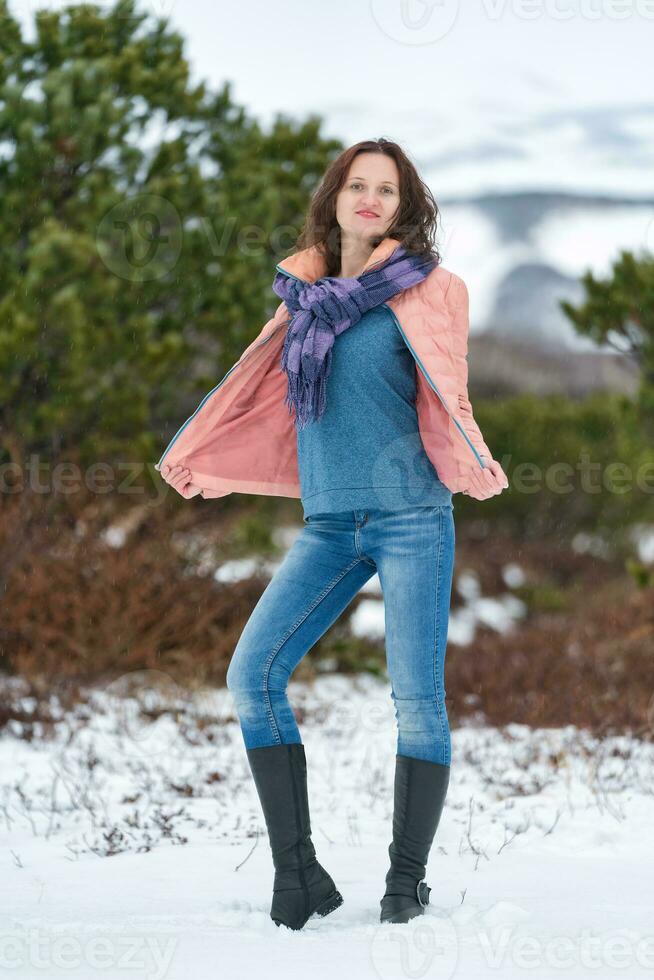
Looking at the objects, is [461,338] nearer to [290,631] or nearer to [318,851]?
[290,631]

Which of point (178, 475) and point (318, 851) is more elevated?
point (178, 475)

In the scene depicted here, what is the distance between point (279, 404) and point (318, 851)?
1.48 metres

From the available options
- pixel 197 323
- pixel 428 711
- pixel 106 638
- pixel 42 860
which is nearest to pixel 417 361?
pixel 428 711

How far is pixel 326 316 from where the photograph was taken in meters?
2.70

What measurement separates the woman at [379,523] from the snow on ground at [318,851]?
0.22 metres

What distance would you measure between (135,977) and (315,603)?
917 millimetres

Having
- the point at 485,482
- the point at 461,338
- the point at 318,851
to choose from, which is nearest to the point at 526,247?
the point at 318,851

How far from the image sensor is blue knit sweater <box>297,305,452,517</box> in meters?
2.66

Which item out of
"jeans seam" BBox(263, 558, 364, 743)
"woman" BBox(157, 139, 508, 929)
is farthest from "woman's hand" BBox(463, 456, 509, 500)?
"jeans seam" BBox(263, 558, 364, 743)

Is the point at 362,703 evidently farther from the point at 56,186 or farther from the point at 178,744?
the point at 56,186

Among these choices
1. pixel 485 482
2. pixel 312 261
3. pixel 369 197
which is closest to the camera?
pixel 485 482

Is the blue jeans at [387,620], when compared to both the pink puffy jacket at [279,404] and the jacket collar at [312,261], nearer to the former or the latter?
the pink puffy jacket at [279,404]

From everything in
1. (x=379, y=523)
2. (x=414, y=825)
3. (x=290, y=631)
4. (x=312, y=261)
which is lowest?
(x=414, y=825)

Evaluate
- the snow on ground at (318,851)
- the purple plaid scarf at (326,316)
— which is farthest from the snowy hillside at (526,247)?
the purple plaid scarf at (326,316)
